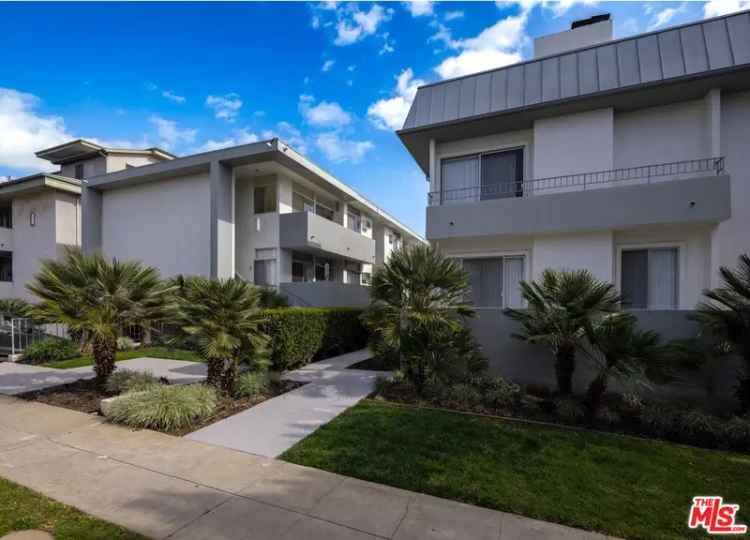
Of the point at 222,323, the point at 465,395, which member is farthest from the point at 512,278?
the point at 222,323

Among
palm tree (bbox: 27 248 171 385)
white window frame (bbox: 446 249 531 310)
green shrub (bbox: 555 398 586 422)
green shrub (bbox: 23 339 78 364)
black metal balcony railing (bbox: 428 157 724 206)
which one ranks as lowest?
green shrub (bbox: 23 339 78 364)

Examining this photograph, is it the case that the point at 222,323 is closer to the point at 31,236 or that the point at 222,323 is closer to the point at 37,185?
the point at 37,185

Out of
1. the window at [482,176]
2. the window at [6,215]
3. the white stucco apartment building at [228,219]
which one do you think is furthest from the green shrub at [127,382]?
the window at [6,215]

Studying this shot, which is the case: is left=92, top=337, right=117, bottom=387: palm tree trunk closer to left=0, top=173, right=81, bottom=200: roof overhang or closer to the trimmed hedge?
the trimmed hedge

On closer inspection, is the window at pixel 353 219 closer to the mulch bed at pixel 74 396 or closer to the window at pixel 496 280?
the window at pixel 496 280

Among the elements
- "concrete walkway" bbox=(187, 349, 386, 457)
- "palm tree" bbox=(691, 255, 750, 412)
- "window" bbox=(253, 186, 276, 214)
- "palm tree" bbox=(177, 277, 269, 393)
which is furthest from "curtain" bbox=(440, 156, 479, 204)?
"window" bbox=(253, 186, 276, 214)

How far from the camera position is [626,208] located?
8.54 meters

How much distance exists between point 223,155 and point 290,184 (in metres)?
3.14

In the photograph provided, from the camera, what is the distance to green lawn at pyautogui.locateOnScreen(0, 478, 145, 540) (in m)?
3.18

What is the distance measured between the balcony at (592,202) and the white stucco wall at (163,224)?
1012 cm

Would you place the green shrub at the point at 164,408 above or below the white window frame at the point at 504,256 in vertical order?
below

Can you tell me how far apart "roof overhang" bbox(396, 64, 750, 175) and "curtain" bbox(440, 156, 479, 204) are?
750mm

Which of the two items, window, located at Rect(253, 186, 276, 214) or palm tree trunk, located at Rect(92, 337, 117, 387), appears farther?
window, located at Rect(253, 186, 276, 214)

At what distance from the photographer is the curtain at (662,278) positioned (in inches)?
350
